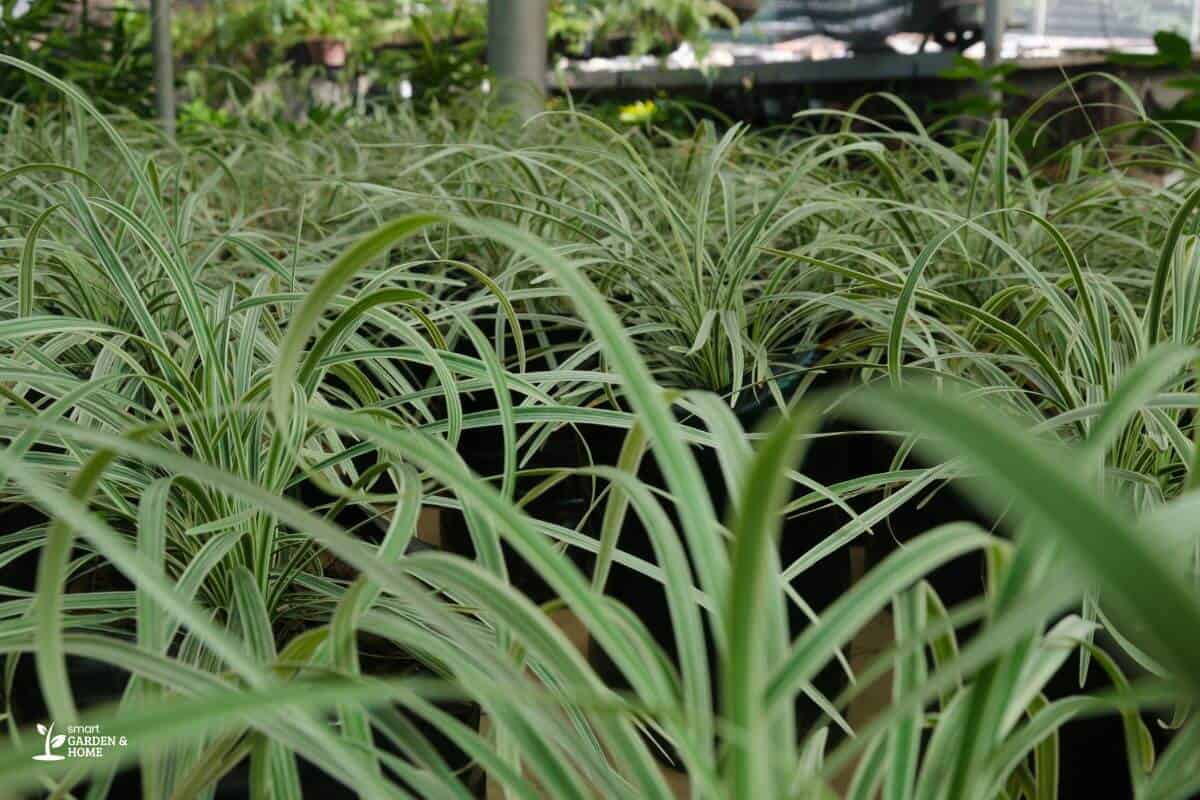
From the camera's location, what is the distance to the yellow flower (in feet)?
9.26

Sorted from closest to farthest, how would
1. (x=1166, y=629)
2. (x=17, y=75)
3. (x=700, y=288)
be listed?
(x=1166, y=629), (x=700, y=288), (x=17, y=75)

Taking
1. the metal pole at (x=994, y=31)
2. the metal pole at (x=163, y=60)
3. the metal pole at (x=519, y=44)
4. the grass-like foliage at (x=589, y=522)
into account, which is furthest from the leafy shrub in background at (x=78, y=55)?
the metal pole at (x=994, y=31)

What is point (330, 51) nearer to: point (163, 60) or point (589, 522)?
point (163, 60)

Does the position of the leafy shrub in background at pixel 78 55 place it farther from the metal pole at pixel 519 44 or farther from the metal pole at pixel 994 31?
the metal pole at pixel 994 31

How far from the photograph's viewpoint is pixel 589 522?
875 mm

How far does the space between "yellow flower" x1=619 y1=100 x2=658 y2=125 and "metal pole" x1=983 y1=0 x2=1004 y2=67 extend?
2.69 ft

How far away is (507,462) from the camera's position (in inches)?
17.9

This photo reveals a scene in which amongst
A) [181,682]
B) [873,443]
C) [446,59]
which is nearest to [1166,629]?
[181,682]

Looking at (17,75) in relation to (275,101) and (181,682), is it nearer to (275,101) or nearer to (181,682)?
(275,101)

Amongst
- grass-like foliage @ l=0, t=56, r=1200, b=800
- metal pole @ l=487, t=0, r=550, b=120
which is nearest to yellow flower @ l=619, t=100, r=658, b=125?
metal pole @ l=487, t=0, r=550, b=120

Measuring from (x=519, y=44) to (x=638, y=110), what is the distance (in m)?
1.30

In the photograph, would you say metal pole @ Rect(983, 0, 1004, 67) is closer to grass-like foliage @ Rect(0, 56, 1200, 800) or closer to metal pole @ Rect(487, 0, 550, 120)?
metal pole @ Rect(487, 0, 550, 120)

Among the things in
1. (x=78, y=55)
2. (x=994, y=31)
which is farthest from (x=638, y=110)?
(x=78, y=55)

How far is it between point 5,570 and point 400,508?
0.41 m
